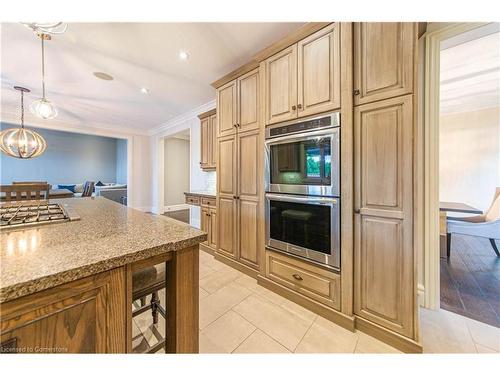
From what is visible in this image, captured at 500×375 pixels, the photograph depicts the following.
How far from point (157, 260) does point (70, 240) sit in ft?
1.13

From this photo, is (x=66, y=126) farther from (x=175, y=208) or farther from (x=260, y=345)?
(x=260, y=345)

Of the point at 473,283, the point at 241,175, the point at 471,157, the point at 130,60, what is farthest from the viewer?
the point at 471,157

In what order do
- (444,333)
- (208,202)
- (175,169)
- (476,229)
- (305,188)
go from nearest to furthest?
(444,333) < (305,188) < (476,229) < (208,202) < (175,169)

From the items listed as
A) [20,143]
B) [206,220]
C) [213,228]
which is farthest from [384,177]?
[20,143]

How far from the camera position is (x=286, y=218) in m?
1.85

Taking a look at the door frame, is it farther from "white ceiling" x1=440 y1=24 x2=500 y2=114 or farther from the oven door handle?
the oven door handle

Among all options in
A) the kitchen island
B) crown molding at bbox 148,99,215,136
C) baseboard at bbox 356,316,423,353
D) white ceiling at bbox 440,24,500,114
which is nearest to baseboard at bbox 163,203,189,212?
crown molding at bbox 148,99,215,136

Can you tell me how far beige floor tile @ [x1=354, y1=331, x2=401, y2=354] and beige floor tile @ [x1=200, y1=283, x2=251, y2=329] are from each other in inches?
37.8

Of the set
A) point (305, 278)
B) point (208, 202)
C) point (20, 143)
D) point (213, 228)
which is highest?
point (20, 143)

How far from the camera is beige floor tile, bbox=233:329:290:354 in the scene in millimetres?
1306

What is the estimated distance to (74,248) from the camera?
0.69m

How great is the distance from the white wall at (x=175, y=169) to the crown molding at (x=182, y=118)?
2.13 feet

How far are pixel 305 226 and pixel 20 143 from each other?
3.62m
